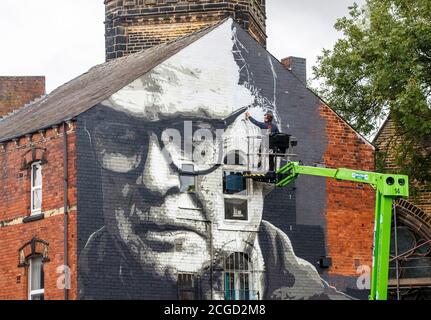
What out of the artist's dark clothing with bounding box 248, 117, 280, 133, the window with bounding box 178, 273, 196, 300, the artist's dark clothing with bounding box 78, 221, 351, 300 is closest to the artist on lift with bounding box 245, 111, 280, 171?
the artist's dark clothing with bounding box 248, 117, 280, 133

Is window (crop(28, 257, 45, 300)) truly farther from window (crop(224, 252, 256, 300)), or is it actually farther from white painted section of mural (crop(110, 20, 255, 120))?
window (crop(224, 252, 256, 300))

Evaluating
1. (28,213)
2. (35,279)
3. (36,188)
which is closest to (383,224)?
(35,279)

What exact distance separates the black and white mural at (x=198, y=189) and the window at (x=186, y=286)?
0.10 ft

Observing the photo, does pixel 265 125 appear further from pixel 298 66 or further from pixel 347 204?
pixel 298 66

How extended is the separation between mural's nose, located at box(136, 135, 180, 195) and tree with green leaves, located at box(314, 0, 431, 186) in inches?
403

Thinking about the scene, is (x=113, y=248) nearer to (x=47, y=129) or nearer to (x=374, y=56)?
(x=47, y=129)

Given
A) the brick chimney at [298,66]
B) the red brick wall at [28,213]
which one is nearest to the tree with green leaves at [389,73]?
the brick chimney at [298,66]

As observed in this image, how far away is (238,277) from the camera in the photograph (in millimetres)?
34469

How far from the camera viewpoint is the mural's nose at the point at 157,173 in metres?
33.5

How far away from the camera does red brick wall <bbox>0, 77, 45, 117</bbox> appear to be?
159ft

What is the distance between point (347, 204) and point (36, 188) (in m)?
9.47

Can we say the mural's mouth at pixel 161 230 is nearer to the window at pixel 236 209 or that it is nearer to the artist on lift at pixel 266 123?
the window at pixel 236 209

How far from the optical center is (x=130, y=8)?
144ft
